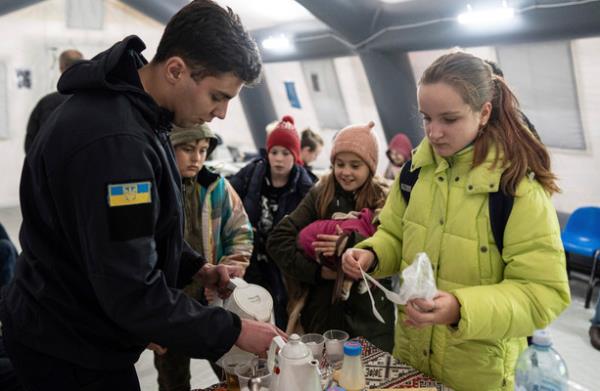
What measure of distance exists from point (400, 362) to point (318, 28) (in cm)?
473

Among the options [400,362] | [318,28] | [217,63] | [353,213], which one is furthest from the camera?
[318,28]

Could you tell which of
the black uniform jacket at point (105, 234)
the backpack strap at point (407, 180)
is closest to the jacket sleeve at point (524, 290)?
the backpack strap at point (407, 180)

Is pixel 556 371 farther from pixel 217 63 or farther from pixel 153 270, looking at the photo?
pixel 217 63

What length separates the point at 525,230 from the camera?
1219 millimetres

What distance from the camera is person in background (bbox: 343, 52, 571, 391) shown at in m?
1.19

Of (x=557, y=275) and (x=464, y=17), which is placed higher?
(x=464, y=17)

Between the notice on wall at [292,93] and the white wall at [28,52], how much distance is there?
2.00 m

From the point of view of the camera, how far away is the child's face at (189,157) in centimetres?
211

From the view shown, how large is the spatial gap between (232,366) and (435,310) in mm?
559

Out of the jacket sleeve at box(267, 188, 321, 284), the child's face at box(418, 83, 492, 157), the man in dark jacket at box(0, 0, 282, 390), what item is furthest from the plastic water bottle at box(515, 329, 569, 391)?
the jacket sleeve at box(267, 188, 321, 284)

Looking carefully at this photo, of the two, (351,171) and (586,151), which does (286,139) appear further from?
(586,151)

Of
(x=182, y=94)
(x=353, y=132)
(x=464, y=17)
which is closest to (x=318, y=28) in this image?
(x=464, y=17)

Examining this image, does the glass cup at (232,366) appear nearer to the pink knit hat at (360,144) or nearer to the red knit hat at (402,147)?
the pink knit hat at (360,144)

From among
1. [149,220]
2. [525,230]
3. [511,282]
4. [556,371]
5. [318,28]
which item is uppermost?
[318,28]
